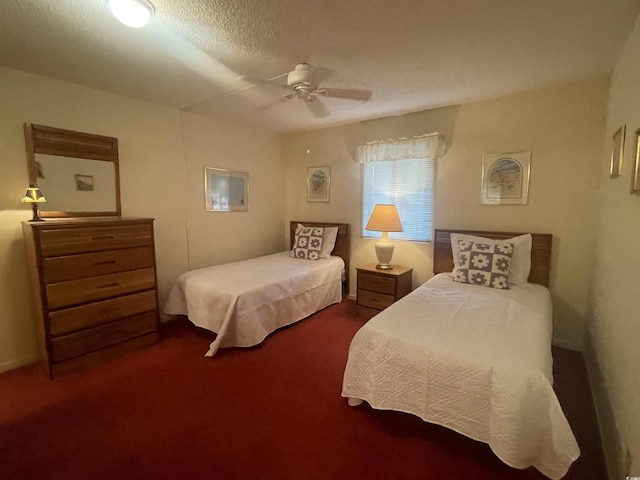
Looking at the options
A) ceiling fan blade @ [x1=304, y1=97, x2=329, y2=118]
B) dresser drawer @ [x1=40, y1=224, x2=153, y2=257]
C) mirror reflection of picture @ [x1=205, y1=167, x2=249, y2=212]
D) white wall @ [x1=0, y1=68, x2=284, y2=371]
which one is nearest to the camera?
dresser drawer @ [x1=40, y1=224, x2=153, y2=257]

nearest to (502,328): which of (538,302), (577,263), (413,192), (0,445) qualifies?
(538,302)

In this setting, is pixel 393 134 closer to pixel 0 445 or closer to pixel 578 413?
pixel 578 413

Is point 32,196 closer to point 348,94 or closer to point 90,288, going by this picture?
point 90,288

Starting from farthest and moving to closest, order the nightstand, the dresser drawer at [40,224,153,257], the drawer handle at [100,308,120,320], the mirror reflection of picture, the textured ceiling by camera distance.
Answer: the mirror reflection of picture
the nightstand
the drawer handle at [100,308,120,320]
the dresser drawer at [40,224,153,257]
the textured ceiling

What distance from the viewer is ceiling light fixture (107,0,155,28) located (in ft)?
4.57

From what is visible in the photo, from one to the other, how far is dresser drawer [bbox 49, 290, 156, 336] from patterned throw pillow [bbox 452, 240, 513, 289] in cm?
282

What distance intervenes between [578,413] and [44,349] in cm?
371

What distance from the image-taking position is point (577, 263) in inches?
102

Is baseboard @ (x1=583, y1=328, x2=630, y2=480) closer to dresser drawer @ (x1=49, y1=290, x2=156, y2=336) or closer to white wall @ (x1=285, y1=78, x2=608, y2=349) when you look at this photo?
white wall @ (x1=285, y1=78, x2=608, y2=349)

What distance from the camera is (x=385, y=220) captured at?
3264 millimetres

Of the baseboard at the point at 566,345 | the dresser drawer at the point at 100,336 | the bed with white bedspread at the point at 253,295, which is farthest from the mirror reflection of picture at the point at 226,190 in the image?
the baseboard at the point at 566,345

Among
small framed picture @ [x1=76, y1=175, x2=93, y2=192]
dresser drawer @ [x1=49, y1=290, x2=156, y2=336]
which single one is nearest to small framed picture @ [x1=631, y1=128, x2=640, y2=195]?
dresser drawer @ [x1=49, y1=290, x2=156, y2=336]

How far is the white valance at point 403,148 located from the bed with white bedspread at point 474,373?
1754 mm

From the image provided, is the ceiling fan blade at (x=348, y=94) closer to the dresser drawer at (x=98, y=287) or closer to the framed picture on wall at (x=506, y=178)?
the framed picture on wall at (x=506, y=178)
